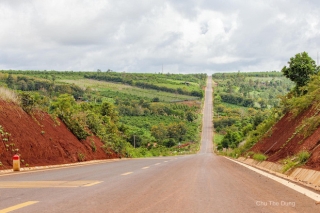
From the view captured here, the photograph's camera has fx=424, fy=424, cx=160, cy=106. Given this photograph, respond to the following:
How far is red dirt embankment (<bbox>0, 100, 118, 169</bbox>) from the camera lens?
22747 mm

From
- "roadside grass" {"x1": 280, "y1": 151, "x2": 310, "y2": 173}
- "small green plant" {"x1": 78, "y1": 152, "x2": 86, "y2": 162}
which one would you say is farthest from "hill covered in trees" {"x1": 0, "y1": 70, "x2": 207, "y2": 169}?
"roadside grass" {"x1": 280, "y1": 151, "x2": 310, "y2": 173}

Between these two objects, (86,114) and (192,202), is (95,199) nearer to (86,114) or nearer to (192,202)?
(192,202)

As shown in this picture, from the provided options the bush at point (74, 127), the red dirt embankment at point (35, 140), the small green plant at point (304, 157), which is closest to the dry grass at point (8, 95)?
the red dirt embankment at point (35, 140)

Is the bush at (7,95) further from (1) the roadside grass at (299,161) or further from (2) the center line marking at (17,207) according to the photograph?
(2) the center line marking at (17,207)

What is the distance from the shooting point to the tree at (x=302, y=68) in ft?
108

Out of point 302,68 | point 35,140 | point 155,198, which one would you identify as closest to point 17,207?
point 155,198

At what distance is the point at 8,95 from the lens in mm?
26609

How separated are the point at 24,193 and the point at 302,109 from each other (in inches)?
783

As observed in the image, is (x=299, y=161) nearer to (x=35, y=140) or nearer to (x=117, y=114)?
(x=35, y=140)

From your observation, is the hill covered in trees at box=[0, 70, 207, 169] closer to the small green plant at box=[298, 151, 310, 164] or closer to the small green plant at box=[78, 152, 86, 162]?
the small green plant at box=[78, 152, 86, 162]

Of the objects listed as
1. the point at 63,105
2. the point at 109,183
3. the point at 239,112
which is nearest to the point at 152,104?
the point at 239,112

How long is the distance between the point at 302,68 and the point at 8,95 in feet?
71.1

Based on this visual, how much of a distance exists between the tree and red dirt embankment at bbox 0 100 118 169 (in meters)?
18.1

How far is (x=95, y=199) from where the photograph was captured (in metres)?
9.15
